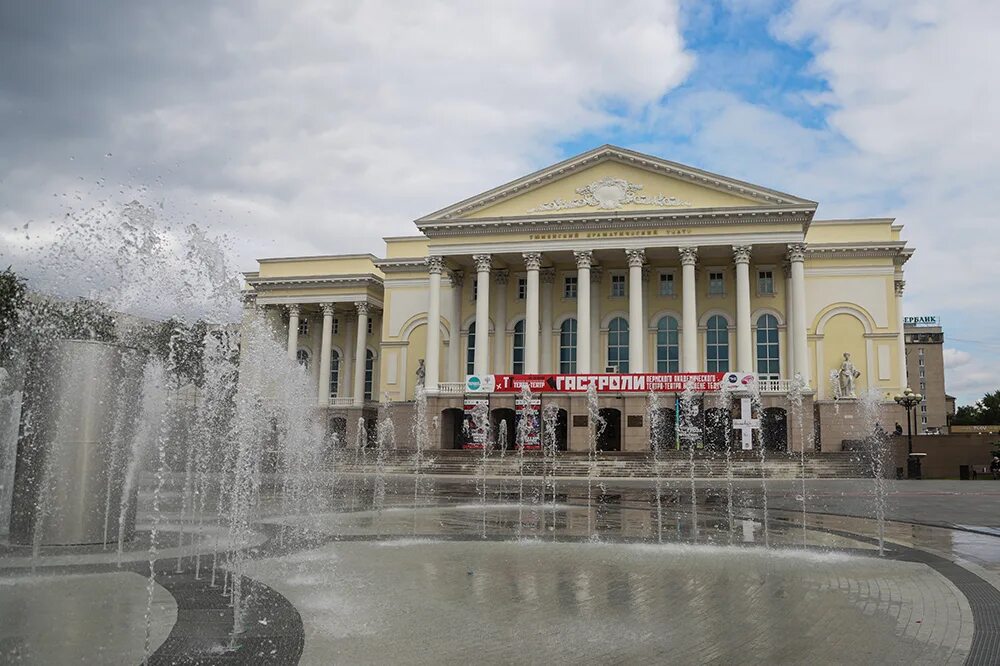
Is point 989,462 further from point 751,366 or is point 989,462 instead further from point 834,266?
point 834,266

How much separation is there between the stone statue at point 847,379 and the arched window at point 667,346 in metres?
8.71

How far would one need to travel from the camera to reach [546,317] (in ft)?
153

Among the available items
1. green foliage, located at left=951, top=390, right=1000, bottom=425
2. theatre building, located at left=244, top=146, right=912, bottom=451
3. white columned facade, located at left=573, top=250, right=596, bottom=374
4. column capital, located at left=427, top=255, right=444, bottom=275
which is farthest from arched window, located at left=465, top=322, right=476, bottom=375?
green foliage, located at left=951, top=390, right=1000, bottom=425

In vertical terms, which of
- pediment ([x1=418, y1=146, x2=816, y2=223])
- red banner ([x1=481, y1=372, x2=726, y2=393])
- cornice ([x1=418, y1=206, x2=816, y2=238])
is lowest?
red banner ([x1=481, y1=372, x2=726, y2=393])

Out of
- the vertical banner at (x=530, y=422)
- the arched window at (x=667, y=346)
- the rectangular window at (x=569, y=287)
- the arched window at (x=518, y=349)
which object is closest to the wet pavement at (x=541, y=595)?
the vertical banner at (x=530, y=422)

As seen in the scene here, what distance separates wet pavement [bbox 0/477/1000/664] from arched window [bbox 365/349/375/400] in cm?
4086

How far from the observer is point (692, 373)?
39.5m

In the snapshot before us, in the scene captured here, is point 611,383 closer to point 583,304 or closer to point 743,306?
point 583,304

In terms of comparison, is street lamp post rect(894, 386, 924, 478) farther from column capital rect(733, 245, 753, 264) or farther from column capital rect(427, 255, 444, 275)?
column capital rect(427, 255, 444, 275)

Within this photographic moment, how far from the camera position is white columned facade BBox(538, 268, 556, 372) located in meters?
46.2

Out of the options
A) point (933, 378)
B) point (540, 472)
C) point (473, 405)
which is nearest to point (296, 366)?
point (473, 405)

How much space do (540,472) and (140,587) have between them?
27350mm

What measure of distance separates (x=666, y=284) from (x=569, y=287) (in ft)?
18.9

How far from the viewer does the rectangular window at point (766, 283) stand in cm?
4444
